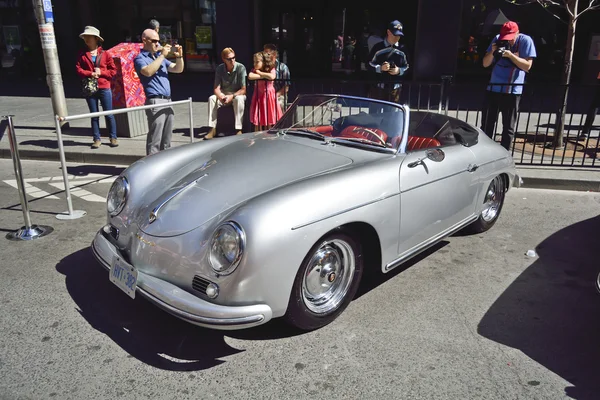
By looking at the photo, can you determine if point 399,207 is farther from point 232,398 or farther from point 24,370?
point 24,370

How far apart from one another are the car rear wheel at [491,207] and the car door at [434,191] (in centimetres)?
59

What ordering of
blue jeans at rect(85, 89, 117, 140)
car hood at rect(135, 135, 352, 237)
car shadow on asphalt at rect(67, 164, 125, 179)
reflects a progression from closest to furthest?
car hood at rect(135, 135, 352, 237), car shadow on asphalt at rect(67, 164, 125, 179), blue jeans at rect(85, 89, 117, 140)

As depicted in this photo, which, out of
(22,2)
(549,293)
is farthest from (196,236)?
(22,2)

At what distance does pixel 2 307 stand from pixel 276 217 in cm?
222

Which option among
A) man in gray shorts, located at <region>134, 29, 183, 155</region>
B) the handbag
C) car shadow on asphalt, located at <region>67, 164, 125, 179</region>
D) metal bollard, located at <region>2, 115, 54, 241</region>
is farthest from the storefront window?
metal bollard, located at <region>2, 115, 54, 241</region>

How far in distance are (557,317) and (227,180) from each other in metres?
2.52

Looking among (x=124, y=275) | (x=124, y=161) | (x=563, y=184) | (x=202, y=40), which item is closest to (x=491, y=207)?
(x=563, y=184)

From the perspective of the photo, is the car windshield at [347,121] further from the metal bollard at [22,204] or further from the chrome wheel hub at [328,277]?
the metal bollard at [22,204]

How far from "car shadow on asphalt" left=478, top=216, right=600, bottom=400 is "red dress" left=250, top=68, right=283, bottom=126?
4.93 meters

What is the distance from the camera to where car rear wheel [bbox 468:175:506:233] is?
4746 millimetres

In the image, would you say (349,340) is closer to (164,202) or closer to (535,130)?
(164,202)

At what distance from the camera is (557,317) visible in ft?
11.1

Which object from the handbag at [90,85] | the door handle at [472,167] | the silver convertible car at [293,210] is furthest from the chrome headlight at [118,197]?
the handbag at [90,85]

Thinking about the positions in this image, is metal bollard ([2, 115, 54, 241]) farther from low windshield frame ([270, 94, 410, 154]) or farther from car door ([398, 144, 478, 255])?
car door ([398, 144, 478, 255])
